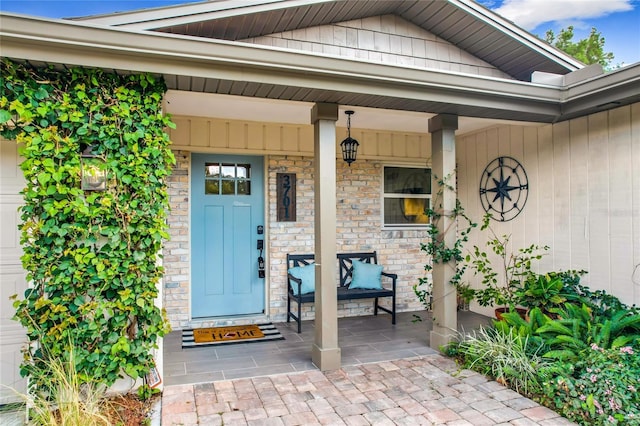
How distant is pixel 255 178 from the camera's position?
5.20 meters

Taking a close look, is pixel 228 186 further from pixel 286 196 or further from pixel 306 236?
pixel 306 236

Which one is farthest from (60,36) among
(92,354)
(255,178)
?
(255,178)

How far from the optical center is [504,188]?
5203 mm

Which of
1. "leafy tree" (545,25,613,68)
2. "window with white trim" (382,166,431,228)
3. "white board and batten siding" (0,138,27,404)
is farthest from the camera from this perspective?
"leafy tree" (545,25,613,68)

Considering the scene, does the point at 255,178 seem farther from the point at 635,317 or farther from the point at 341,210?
the point at 635,317

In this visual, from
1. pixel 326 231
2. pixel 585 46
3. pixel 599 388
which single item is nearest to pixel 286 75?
pixel 326 231

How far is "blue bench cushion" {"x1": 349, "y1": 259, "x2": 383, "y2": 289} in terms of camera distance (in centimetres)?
516

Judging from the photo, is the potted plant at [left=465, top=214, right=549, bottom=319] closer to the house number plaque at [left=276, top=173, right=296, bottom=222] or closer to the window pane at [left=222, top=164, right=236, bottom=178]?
the house number plaque at [left=276, top=173, right=296, bottom=222]

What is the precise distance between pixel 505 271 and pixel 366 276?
1681mm

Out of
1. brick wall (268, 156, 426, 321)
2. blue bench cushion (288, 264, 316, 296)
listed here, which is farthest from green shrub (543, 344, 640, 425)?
brick wall (268, 156, 426, 321)

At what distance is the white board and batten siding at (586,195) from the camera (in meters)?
Answer: 3.83

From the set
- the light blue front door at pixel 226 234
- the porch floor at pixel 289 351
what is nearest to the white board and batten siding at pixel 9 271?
the porch floor at pixel 289 351

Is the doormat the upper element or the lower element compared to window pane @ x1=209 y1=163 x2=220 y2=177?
lower

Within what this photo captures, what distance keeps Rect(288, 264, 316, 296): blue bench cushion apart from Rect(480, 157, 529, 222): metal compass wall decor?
8.12ft
